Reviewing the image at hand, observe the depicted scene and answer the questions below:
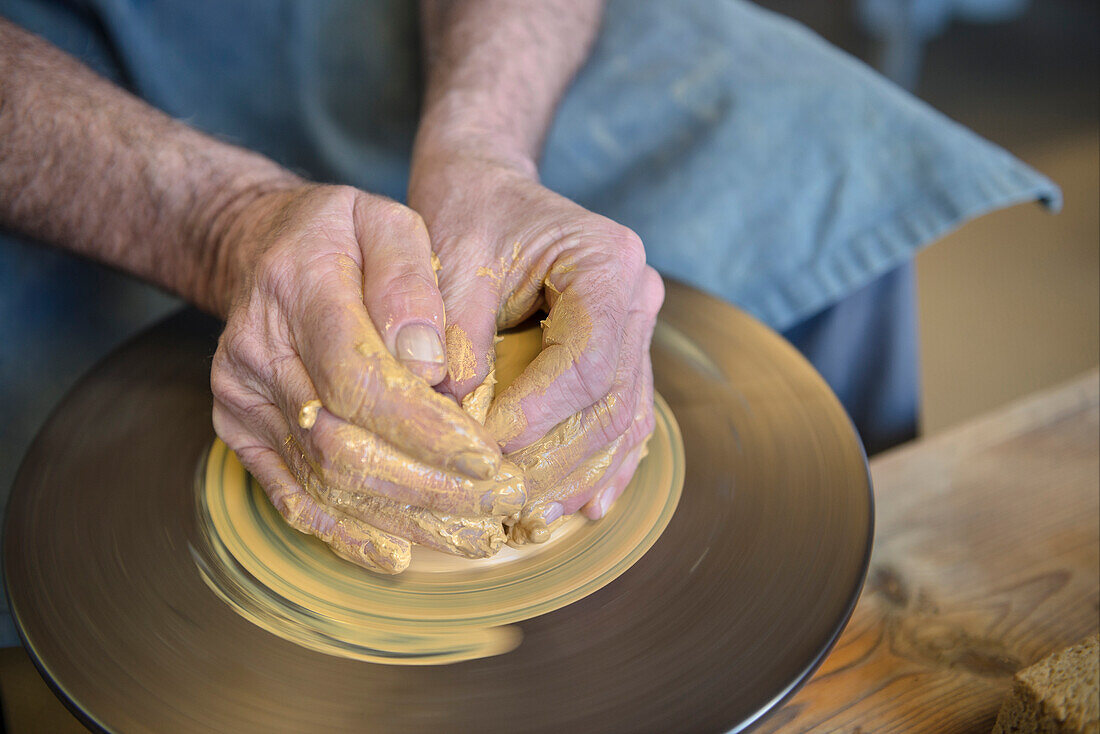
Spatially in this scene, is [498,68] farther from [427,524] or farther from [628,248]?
[427,524]

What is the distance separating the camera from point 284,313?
63cm

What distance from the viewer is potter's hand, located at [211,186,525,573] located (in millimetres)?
557

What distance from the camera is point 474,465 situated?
21.8 inches

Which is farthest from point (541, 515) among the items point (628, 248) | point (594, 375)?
point (628, 248)

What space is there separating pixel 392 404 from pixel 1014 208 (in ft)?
7.49

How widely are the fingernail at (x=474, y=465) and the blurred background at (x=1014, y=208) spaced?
1417mm

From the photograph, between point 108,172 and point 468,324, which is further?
point 108,172

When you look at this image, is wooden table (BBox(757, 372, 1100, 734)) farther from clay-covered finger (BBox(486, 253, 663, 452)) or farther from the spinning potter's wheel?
clay-covered finger (BBox(486, 253, 663, 452))

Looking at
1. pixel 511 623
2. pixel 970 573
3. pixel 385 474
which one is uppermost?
pixel 385 474


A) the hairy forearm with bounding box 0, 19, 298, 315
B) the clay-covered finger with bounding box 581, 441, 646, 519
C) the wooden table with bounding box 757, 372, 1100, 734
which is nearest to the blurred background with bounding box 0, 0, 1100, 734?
the wooden table with bounding box 757, 372, 1100, 734

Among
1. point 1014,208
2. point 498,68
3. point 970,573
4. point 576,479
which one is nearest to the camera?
point 576,479

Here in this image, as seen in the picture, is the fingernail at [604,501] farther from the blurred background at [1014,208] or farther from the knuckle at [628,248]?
the blurred background at [1014,208]

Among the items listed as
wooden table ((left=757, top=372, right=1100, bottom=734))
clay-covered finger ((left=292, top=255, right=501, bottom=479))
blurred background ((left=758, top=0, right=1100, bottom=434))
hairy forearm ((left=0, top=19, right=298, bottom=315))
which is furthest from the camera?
blurred background ((left=758, top=0, right=1100, bottom=434))

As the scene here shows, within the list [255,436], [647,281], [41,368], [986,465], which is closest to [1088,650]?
[986,465]
